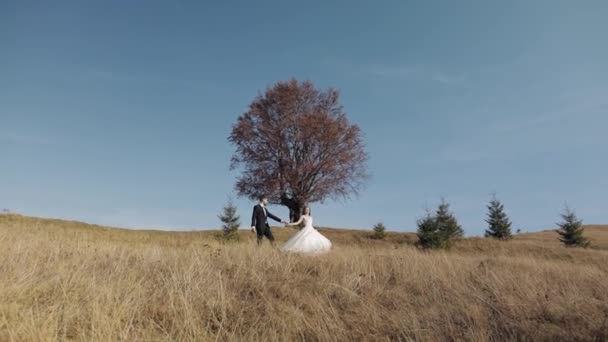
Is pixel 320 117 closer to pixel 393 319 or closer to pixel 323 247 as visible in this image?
pixel 323 247

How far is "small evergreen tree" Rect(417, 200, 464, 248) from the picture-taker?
24.7 meters

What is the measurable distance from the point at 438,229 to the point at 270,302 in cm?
2271

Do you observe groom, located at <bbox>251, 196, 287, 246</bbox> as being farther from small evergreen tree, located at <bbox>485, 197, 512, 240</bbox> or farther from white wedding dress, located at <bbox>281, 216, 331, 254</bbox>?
small evergreen tree, located at <bbox>485, 197, 512, 240</bbox>

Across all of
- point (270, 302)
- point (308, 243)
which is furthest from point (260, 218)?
point (270, 302)

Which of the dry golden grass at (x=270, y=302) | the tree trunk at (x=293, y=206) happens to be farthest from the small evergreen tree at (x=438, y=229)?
the dry golden grass at (x=270, y=302)

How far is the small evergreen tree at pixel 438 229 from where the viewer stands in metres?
24.7

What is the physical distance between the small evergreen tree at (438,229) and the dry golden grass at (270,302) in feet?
55.3

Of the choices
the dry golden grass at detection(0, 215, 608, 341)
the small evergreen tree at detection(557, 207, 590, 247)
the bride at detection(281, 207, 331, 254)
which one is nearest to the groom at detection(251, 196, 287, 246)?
the bride at detection(281, 207, 331, 254)

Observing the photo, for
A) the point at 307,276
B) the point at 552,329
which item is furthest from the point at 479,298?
the point at 307,276

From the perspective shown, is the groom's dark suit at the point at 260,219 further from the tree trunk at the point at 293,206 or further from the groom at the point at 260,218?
the tree trunk at the point at 293,206

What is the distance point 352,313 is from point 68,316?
11.5 feet

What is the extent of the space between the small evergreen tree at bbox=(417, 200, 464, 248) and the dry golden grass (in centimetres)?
1685

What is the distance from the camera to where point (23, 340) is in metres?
3.62

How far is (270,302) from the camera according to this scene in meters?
5.32
